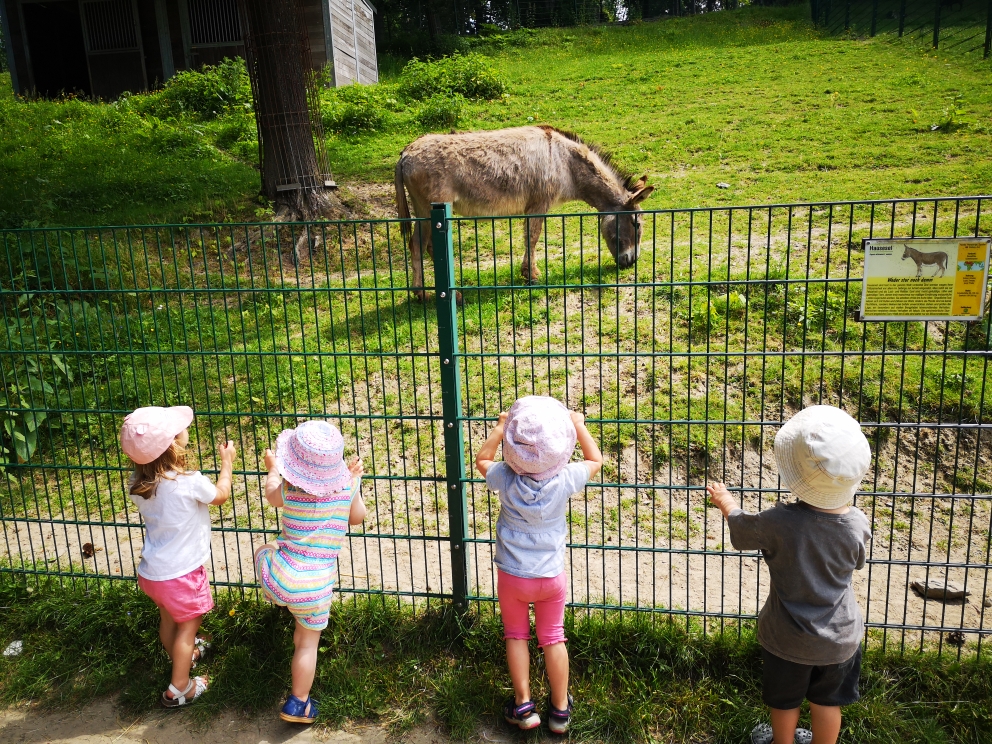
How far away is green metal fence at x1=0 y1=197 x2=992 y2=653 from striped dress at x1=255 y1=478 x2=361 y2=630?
1.54 feet

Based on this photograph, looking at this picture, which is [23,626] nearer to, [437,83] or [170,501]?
[170,501]

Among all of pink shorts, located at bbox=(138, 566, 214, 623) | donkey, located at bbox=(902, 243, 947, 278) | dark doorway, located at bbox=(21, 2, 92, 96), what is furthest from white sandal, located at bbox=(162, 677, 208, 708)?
dark doorway, located at bbox=(21, 2, 92, 96)

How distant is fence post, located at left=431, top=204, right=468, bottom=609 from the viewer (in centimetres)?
384

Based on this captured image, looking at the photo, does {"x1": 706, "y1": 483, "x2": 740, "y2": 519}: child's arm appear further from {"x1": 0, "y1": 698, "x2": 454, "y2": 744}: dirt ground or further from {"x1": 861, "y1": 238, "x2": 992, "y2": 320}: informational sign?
{"x1": 0, "y1": 698, "x2": 454, "y2": 744}: dirt ground

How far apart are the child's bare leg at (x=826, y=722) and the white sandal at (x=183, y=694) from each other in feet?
9.25

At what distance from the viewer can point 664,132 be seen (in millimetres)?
13594

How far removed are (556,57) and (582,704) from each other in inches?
824

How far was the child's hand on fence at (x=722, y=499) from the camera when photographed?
3123 millimetres

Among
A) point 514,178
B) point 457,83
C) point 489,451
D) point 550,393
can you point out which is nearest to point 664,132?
point 514,178

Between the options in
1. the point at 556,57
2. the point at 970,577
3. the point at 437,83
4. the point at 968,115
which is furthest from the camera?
the point at 556,57

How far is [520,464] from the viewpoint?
325 cm

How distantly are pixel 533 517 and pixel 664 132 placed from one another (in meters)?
11.6

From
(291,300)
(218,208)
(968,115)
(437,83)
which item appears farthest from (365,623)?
(437,83)

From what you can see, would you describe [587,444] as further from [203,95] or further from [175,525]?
[203,95]
